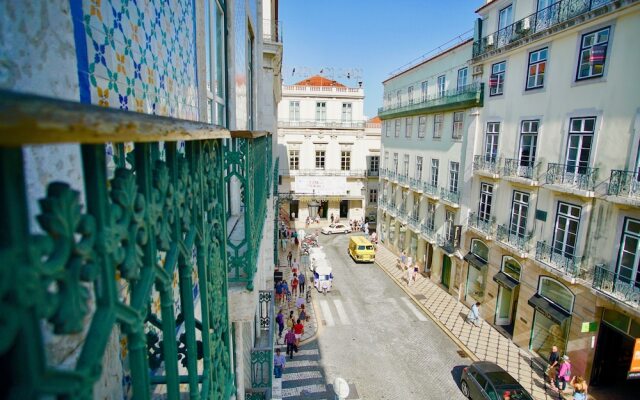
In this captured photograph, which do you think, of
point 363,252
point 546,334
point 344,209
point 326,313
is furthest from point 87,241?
point 344,209

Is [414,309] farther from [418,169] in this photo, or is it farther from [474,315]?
[418,169]

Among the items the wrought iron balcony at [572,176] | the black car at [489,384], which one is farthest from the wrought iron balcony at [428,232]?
the black car at [489,384]

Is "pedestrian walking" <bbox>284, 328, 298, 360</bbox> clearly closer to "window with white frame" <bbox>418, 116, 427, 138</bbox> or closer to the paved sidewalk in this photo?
the paved sidewalk

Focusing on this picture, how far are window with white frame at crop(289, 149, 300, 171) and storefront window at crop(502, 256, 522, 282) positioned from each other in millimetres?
22551

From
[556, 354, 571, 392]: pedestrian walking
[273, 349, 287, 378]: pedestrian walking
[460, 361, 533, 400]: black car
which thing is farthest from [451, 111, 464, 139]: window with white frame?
[273, 349, 287, 378]: pedestrian walking

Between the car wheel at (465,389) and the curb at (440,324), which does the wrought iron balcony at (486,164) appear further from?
the car wheel at (465,389)

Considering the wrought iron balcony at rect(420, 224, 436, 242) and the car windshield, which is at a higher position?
the wrought iron balcony at rect(420, 224, 436, 242)

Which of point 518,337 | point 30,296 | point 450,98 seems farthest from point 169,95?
point 450,98

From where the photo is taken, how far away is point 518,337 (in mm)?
15703

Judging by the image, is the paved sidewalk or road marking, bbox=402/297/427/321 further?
road marking, bbox=402/297/427/321

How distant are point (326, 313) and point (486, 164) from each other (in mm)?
10624

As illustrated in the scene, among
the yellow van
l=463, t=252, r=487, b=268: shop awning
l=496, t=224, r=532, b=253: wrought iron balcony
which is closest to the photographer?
l=496, t=224, r=532, b=253: wrought iron balcony

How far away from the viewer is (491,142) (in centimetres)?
1731

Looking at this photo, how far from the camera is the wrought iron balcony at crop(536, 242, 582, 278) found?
12484 mm
